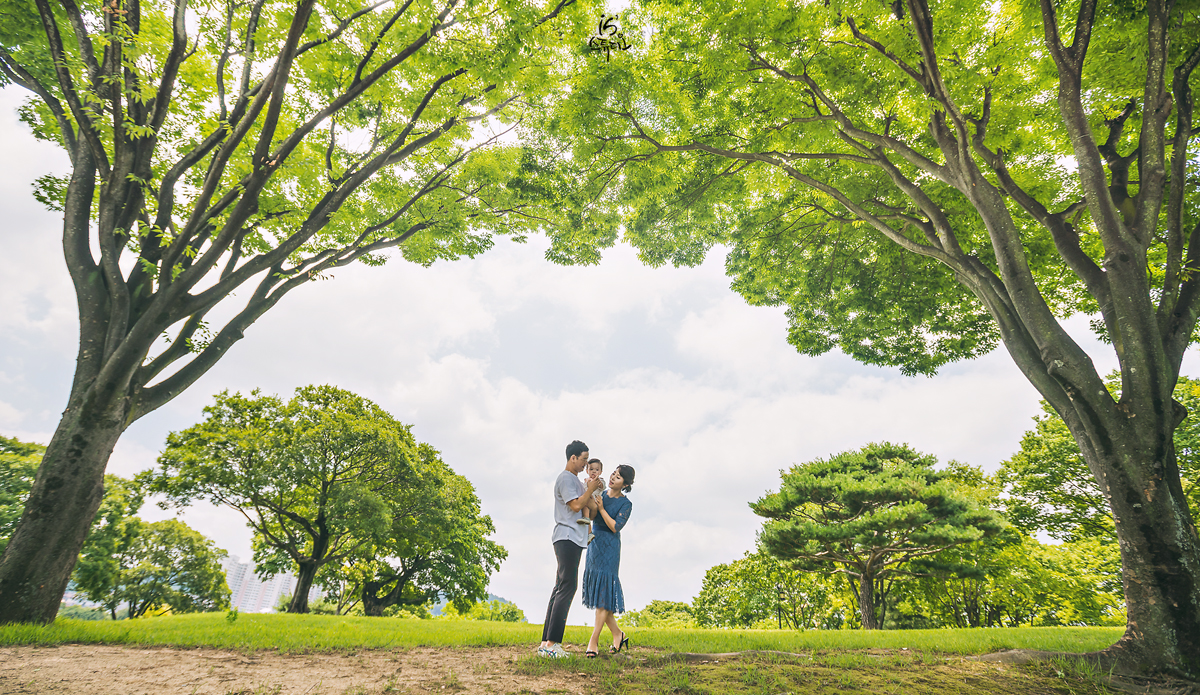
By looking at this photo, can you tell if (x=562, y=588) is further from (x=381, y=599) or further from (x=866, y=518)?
(x=381, y=599)

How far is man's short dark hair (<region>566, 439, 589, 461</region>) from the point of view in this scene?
176 inches

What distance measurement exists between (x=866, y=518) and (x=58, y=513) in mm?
14160

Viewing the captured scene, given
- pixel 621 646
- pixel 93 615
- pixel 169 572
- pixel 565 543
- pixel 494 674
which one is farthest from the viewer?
pixel 93 615

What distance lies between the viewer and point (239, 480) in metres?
16.9

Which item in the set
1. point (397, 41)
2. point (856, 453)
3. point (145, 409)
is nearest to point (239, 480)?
point (145, 409)

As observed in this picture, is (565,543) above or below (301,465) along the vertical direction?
below

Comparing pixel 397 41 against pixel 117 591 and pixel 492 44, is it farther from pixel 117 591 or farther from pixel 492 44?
pixel 117 591

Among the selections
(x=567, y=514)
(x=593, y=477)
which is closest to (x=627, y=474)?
(x=593, y=477)

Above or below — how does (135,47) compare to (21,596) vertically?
above

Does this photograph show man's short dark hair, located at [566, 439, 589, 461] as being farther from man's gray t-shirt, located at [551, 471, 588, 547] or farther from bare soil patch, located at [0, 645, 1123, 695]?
bare soil patch, located at [0, 645, 1123, 695]

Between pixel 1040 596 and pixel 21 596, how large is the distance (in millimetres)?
29244

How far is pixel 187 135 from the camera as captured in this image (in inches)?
289

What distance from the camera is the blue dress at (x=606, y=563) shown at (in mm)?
4391

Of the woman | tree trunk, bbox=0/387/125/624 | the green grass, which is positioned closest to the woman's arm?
the woman
